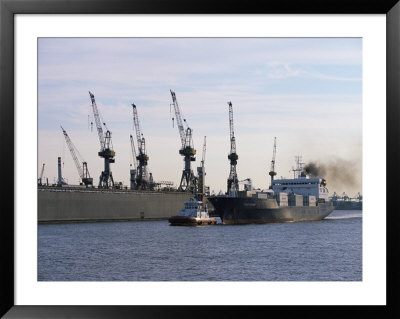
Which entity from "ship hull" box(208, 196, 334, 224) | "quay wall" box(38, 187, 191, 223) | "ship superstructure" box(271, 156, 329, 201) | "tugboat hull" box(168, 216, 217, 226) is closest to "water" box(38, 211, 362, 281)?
"tugboat hull" box(168, 216, 217, 226)

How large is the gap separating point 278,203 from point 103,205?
55.6 feet

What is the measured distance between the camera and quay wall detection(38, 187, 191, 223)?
168 feet

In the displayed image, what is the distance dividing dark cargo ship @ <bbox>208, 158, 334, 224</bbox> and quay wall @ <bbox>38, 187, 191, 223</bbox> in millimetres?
10548

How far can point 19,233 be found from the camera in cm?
696

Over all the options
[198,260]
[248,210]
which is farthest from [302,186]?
[198,260]

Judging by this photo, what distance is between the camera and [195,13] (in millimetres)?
6777

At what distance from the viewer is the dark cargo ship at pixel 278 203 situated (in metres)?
53.7

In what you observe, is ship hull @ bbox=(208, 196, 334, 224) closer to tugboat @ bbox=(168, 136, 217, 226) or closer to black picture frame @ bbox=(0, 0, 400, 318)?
tugboat @ bbox=(168, 136, 217, 226)

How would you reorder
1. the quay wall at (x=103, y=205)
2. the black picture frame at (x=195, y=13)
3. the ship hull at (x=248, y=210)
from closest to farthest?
the black picture frame at (x=195, y=13) → the quay wall at (x=103, y=205) → the ship hull at (x=248, y=210)

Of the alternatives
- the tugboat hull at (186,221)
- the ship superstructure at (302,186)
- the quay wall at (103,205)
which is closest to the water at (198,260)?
the tugboat hull at (186,221)

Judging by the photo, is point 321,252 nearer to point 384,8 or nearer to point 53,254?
point 53,254

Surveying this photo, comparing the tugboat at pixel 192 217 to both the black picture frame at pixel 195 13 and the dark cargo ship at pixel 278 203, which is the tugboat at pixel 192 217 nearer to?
the dark cargo ship at pixel 278 203

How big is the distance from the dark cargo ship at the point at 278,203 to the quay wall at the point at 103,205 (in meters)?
10.5

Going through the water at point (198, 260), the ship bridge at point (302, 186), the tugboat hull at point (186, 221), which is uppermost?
the ship bridge at point (302, 186)
